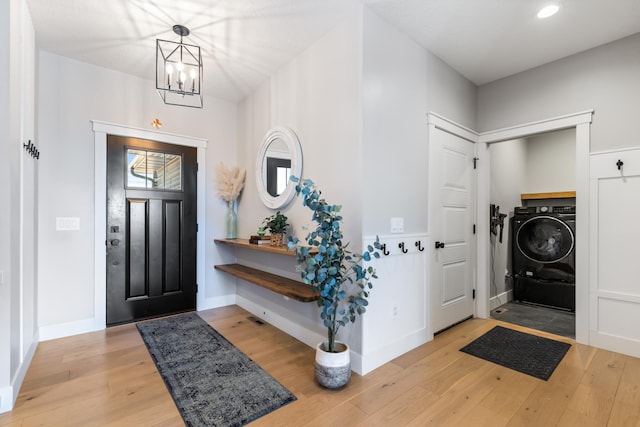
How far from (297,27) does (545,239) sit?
3991mm

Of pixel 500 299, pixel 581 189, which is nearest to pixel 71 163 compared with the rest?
pixel 581 189

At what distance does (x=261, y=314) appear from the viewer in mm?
3406

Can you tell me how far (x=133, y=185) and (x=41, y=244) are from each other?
96 centimetres

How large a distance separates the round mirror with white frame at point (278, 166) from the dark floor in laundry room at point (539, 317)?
Result: 2876 mm

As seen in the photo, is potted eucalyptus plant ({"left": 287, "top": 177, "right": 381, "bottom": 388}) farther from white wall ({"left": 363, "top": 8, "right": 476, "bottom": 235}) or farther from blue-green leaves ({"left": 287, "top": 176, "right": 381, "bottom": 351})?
white wall ({"left": 363, "top": 8, "right": 476, "bottom": 235})

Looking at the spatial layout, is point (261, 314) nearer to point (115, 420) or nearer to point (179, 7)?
point (115, 420)

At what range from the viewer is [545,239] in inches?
154

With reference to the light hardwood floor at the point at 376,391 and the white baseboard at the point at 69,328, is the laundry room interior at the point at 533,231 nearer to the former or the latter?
the light hardwood floor at the point at 376,391

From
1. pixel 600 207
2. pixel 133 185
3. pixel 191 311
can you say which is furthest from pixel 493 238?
pixel 133 185

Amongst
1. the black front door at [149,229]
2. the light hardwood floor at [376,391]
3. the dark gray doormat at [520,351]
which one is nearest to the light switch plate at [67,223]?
the black front door at [149,229]

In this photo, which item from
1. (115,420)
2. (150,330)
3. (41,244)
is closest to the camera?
(115,420)

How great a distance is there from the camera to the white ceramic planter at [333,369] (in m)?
1.96

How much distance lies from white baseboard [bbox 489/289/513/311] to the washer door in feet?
1.91

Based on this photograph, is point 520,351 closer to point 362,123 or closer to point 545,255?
point 545,255
